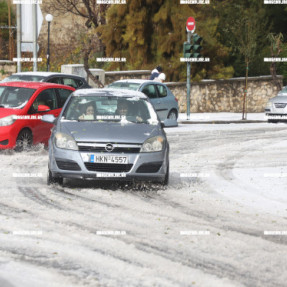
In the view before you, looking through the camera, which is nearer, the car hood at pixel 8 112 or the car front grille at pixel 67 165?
the car front grille at pixel 67 165

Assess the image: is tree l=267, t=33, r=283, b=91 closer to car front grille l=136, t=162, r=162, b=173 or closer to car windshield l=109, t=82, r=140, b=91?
car windshield l=109, t=82, r=140, b=91

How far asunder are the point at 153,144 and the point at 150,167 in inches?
14.7

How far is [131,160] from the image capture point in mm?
11742

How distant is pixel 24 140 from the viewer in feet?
55.3

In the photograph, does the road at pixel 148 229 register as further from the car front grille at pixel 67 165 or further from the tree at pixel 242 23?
the tree at pixel 242 23

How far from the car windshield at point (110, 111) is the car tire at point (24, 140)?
349cm

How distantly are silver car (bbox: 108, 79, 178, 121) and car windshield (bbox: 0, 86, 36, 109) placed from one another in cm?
799

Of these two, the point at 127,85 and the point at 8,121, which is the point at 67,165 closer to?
the point at 8,121

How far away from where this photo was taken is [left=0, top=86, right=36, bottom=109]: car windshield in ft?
57.1

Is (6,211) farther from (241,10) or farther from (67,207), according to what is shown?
(241,10)

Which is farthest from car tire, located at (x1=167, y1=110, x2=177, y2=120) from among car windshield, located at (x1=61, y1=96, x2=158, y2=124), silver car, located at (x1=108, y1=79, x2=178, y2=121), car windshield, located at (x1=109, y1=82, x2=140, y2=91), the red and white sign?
car windshield, located at (x1=61, y1=96, x2=158, y2=124)

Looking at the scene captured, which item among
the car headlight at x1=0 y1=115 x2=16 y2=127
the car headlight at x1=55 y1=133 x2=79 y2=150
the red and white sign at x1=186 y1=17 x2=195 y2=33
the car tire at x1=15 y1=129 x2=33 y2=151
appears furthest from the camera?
the red and white sign at x1=186 y1=17 x2=195 y2=33

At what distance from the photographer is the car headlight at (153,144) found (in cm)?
1193

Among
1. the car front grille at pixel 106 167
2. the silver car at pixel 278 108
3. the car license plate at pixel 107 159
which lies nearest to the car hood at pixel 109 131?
the car license plate at pixel 107 159
